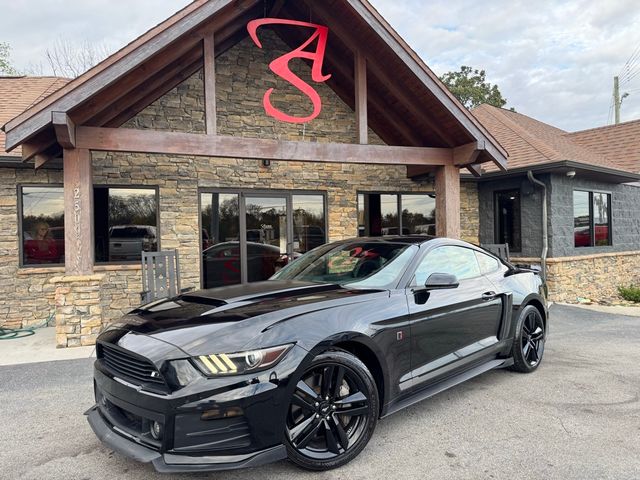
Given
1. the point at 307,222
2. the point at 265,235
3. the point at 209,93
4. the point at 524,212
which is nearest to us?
the point at 209,93

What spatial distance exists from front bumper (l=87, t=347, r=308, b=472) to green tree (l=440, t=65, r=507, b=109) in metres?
28.2

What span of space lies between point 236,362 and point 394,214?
26.7ft

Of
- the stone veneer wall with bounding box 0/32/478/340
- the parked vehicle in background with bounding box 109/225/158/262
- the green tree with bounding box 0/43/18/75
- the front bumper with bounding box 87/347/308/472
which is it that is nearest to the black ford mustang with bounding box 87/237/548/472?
the front bumper with bounding box 87/347/308/472

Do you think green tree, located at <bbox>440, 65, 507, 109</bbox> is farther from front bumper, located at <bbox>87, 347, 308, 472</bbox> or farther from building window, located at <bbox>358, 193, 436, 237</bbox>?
front bumper, located at <bbox>87, 347, 308, 472</bbox>

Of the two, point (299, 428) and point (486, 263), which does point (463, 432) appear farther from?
point (486, 263)

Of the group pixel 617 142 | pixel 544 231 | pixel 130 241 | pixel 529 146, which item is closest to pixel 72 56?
pixel 130 241

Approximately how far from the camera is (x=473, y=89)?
27.5m

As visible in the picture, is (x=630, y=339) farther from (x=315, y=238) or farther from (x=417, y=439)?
(x=315, y=238)

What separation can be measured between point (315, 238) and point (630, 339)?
5677 millimetres

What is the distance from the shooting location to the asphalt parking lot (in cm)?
274

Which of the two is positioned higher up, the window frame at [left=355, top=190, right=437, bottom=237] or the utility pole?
the utility pole

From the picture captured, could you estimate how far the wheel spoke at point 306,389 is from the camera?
2.61 meters

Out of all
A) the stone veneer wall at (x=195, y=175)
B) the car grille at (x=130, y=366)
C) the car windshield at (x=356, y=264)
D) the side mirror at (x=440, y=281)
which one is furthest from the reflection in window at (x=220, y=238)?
the side mirror at (x=440, y=281)

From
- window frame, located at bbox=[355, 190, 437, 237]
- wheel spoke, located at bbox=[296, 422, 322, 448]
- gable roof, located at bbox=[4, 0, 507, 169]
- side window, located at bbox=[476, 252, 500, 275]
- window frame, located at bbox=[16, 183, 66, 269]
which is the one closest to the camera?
wheel spoke, located at bbox=[296, 422, 322, 448]
